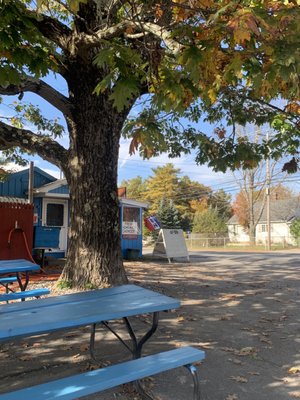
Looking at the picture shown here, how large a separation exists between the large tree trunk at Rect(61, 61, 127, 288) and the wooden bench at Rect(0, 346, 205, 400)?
4376mm

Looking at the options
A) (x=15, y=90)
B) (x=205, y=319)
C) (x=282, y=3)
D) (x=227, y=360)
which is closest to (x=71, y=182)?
(x=15, y=90)

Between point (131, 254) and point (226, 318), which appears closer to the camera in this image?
point (226, 318)

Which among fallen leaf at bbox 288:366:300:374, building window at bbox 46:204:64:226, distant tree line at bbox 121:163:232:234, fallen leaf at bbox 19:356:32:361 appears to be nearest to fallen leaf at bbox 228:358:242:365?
fallen leaf at bbox 288:366:300:374

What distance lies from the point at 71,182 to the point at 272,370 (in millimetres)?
4749

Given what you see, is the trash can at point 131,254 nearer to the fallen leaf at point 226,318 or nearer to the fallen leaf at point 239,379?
the fallen leaf at point 226,318

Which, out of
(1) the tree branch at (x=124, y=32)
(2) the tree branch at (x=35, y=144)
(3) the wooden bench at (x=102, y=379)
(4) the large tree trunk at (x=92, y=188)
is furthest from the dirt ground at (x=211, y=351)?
(1) the tree branch at (x=124, y=32)

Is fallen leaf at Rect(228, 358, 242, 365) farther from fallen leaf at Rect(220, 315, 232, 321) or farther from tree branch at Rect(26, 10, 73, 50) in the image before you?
tree branch at Rect(26, 10, 73, 50)

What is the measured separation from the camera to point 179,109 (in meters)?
4.57

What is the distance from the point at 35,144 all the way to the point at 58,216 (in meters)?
9.82

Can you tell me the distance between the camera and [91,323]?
3102mm

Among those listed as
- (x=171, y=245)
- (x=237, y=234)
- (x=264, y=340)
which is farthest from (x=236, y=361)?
(x=237, y=234)

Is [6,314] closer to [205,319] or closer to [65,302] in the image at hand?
[65,302]

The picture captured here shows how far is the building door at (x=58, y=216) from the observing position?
16.9 meters

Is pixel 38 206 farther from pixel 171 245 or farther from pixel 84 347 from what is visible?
pixel 84 347
